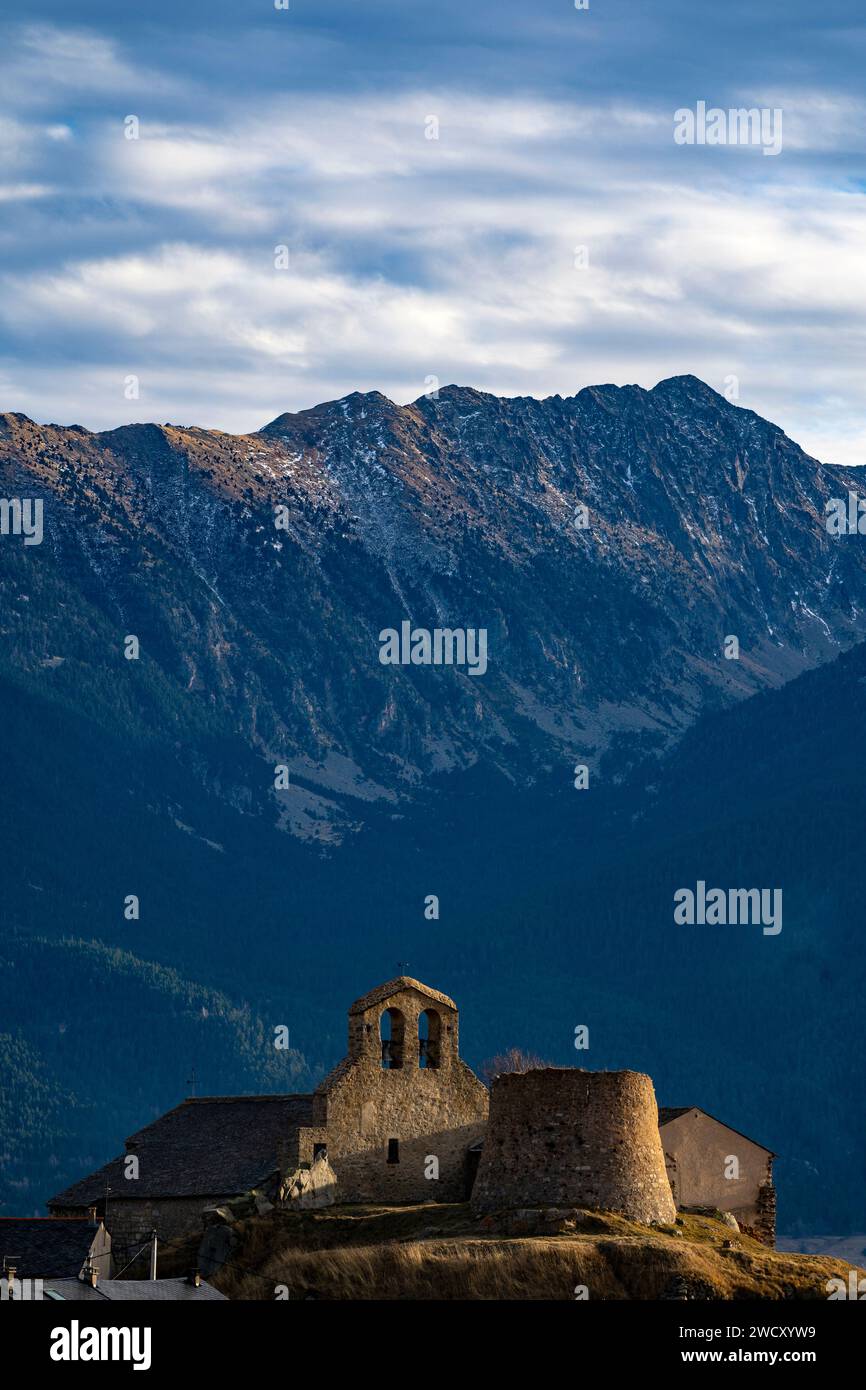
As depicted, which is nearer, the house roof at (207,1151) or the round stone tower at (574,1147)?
the round stone tower at (574,1147)

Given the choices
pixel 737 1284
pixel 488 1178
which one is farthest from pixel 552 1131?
pixel 737 1284

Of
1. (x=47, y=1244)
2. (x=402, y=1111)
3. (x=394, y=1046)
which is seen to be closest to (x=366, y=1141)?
(x=402, y=1111)

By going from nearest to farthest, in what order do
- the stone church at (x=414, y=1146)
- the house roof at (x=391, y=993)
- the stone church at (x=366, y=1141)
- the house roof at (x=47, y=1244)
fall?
the house roof at (x=47, y=1244)
the stone church at (x=414, y=1146)
the stone church at (x=366, y=1141)
the house roof at (x=391, y=993)

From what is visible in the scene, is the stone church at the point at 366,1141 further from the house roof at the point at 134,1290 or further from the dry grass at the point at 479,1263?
the house roof at the point at 134,1290

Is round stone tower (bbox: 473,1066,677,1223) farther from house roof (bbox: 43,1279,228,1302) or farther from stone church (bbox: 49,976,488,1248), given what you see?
house roof (bbox: 43,1279,228,1302)

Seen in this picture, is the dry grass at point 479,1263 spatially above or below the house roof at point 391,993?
below

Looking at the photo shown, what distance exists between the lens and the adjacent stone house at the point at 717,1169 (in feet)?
381

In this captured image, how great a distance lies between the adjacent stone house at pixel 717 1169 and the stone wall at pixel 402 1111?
33.0 feet

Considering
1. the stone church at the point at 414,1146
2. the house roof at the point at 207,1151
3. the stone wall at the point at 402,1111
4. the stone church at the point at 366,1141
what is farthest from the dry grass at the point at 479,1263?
the house roof at the point at 207,1151

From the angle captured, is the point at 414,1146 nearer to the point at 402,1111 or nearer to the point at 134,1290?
the point at 402,1111

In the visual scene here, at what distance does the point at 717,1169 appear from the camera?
11800 cm
